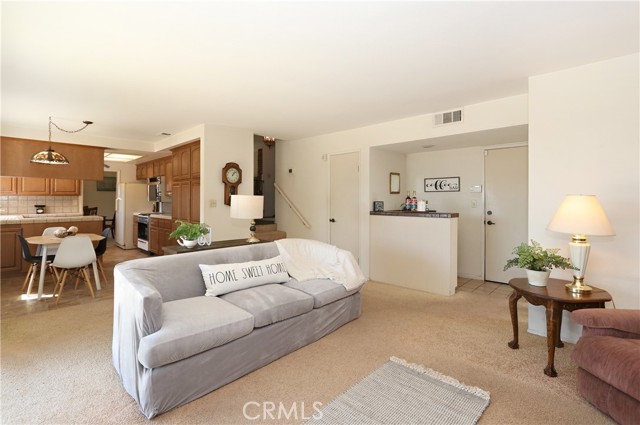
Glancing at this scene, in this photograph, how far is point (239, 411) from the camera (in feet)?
5.91

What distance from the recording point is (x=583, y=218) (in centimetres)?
226

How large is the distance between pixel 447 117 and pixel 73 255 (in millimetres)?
4820

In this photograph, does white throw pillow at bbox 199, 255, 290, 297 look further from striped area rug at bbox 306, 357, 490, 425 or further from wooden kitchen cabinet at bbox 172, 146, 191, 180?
wooden kitchen cabinet at bbox 172, 146, 191, 180

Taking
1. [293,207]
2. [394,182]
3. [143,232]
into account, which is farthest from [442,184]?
[143,232]

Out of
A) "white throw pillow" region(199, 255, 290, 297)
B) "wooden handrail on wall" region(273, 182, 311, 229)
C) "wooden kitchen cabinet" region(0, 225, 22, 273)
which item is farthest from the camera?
"wooden handrail on wall" region(273, 182, 311, 229)

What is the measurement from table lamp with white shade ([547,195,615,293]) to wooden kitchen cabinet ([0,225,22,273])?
691 centimetres

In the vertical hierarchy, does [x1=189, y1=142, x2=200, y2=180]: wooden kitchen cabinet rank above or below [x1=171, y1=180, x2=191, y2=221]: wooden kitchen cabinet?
above

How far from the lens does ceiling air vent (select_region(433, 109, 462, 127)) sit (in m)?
3.78

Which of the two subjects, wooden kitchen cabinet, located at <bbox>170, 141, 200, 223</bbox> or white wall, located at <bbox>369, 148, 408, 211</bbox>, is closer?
white wall, located at <bbox>369, 148, 408, 211</bbox>

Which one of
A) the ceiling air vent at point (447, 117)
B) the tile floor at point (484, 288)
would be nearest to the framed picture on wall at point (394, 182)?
the ceiling air vent at point (447, 117)

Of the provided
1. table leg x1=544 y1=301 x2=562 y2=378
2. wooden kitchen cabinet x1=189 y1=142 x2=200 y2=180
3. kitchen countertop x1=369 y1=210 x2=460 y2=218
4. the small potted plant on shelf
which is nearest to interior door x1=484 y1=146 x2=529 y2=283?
kitchen countertop x1=369 y1=210 x2=460 y2=218

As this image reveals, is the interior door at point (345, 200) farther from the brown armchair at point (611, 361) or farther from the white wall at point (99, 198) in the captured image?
the white wall at point (99, 198)

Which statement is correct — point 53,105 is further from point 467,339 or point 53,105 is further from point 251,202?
point 467,339

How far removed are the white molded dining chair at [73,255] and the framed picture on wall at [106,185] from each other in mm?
7494
